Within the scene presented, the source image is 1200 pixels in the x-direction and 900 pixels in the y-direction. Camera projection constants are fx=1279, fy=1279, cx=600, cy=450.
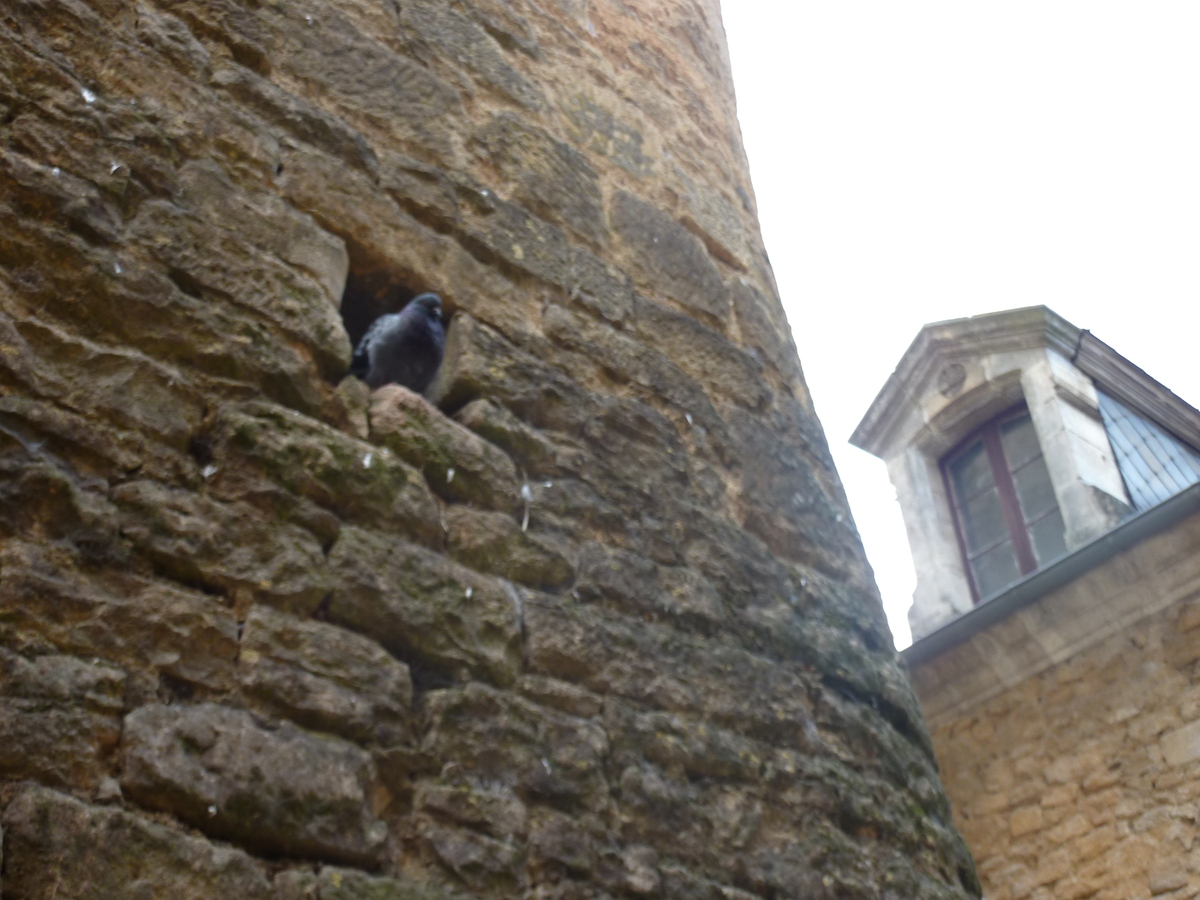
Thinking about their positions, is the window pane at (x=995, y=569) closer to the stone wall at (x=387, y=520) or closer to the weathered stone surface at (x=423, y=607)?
the stone wall at (x=387, y=520)

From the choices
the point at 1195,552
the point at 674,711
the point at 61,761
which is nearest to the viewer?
the point at 61,761

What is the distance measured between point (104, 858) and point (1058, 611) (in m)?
5.27

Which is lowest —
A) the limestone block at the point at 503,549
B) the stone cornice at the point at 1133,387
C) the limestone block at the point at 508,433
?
the limestone block at the point at 503,549

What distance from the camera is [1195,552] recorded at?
5.51 metres

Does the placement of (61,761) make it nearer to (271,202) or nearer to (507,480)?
(507,480)

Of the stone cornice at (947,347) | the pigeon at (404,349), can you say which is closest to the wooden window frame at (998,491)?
the stone cornice at (947,347)

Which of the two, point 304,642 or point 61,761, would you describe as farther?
point 304,642

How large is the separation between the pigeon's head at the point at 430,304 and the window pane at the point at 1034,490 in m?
5.98

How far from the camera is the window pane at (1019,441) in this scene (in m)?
7.98

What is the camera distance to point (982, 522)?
8.06m

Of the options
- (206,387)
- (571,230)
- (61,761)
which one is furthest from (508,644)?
(571,230)

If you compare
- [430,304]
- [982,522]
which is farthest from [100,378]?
[982,522]

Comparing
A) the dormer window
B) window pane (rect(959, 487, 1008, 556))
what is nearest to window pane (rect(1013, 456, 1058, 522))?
the dormer window

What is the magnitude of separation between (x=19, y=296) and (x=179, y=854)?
80 centimetres
